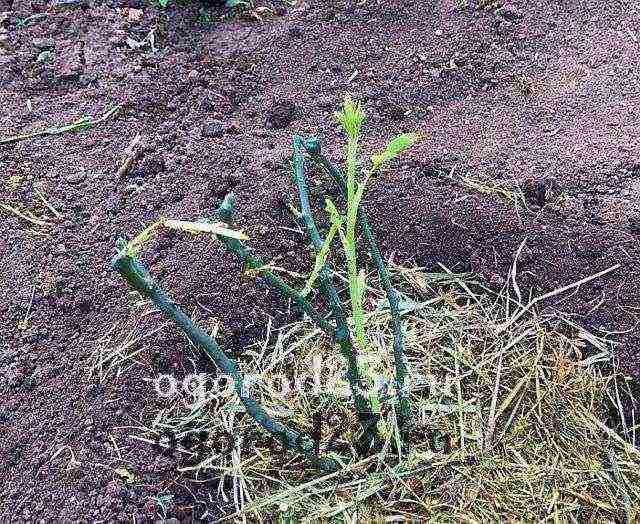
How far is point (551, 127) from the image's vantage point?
2254 millimetres

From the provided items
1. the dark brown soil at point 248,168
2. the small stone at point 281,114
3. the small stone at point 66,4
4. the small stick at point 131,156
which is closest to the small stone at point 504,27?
the dark brown soil at point 248,168

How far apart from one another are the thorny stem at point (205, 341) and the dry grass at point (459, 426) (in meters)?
0.10

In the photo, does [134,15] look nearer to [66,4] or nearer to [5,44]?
[66,4]

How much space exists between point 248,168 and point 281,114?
0.92 ft

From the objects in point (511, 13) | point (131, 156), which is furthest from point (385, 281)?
point (511, 13)

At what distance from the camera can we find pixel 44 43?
8.82 ft

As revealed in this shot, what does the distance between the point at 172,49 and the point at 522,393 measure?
1761 mm

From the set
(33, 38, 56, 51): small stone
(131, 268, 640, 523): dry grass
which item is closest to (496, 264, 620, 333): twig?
(131, 268, 640, 523): dry grass

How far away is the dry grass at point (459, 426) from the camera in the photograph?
1.52m

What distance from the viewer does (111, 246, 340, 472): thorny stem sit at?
0.98 metres

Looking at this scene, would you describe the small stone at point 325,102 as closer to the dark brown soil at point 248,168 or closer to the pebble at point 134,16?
the dark brown soil at point 248,168

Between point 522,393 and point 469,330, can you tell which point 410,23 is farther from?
point 522,393

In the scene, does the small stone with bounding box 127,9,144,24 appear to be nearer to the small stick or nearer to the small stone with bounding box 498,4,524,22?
the small stick

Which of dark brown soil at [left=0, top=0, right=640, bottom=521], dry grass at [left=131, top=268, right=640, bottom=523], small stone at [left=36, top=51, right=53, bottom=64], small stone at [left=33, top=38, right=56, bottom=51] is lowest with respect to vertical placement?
dry grass at [left=131, top=268, right=640, bottom=523]
